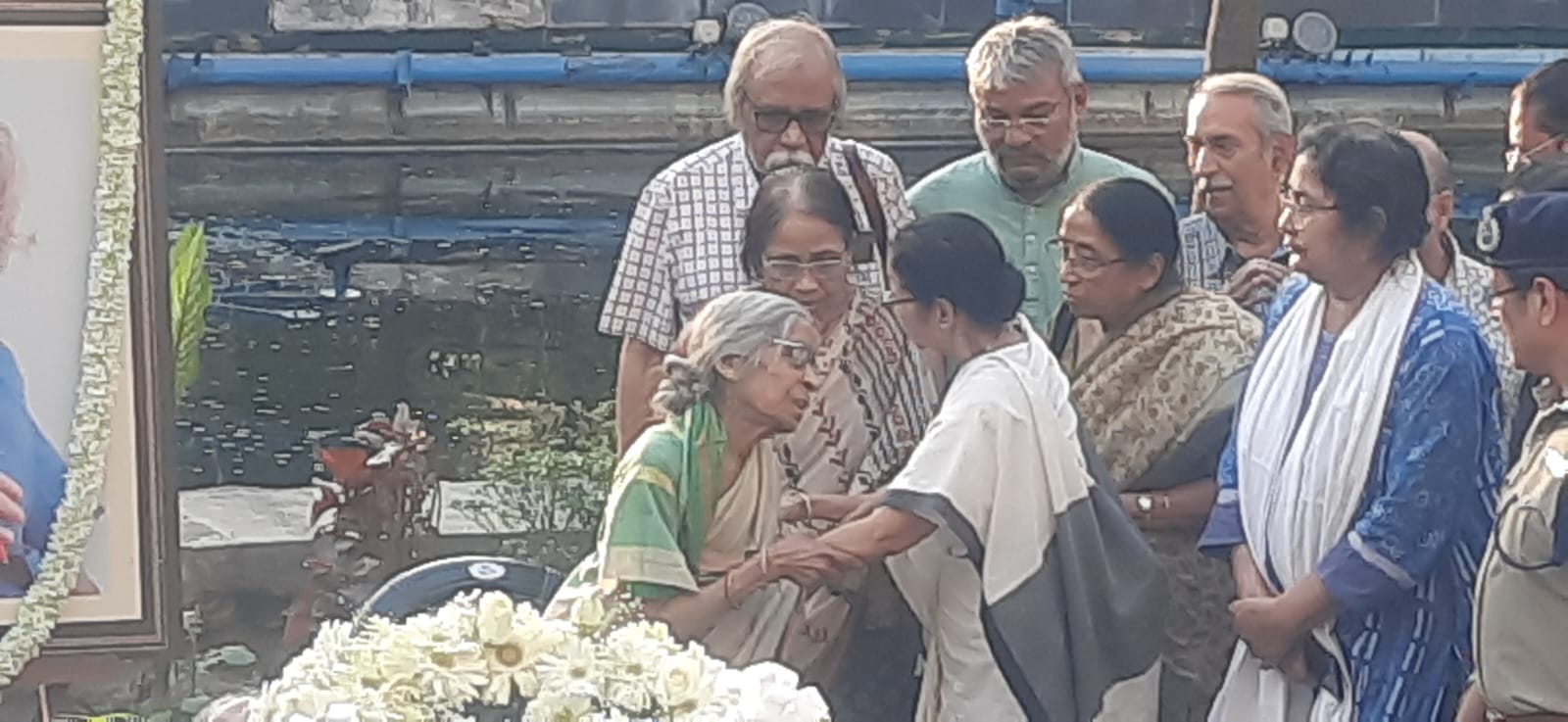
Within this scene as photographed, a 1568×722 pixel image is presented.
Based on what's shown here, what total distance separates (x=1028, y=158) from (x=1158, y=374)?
0.51m

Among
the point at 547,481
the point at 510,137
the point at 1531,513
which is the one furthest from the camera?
the point at 510,137

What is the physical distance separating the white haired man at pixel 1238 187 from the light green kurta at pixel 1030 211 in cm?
14

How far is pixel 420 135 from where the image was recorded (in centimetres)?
1623

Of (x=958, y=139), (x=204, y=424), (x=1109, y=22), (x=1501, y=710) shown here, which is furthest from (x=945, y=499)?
(x=1109, y=22)

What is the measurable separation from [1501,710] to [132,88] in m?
2.04

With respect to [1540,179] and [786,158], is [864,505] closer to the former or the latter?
[786,158]

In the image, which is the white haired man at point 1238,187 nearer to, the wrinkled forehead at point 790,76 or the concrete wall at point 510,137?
the wrinkled forehead at point 790,76

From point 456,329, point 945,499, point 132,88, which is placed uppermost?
point 132,88

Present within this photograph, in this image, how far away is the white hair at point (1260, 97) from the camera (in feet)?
15.0

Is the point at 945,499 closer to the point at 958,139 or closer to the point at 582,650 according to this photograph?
the point at 582,650

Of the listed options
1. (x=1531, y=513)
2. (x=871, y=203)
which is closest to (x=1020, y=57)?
(x=871, y=203)

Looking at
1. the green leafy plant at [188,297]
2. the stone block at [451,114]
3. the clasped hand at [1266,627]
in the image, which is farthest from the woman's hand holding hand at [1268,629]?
the stone block at [451,114]

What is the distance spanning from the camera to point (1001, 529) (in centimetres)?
390

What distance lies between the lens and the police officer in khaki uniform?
11.1ft
